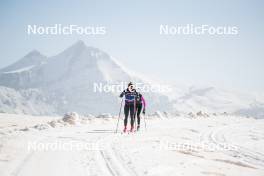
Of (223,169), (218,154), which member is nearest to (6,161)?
(223,169)

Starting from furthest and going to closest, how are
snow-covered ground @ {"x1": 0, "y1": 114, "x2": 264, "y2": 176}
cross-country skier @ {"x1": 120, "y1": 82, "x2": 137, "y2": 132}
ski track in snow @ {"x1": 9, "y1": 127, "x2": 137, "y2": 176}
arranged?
cross-country skier @ {"x1": 120, "y1": 82, "x2": 137, "y2": 132} < snow-covered ground @ {"x1": 0, "y1": 114, "x2": 264, "y2": 176} < ski track in snow @ {"x1": 9, "y1": 127, "x2": 137, "y2": 176}

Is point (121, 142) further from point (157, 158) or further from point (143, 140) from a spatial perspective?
point (157, 158)

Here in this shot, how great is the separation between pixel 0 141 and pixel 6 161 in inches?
148

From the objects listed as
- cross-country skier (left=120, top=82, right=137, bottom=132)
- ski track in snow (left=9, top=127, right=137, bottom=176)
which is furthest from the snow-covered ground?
cross-country skier (left=120, top=82, right=137, bottom=132)

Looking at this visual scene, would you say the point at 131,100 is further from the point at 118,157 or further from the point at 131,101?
the point at 118,157

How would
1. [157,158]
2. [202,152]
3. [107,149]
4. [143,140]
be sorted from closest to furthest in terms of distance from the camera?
[157,158], [107,149], [202,152], [143,140]

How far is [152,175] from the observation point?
32.1 feet

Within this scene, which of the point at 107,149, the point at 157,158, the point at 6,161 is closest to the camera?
the point at 6,161

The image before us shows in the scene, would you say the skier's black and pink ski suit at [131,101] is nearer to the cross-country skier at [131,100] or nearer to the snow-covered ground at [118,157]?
the cross-country skier at [131,100]

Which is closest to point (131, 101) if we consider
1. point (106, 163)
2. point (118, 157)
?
point (118, 157)

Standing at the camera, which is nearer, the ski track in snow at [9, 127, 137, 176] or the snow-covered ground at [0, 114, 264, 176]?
the ski track in snow at [9, 127, 137, 176]

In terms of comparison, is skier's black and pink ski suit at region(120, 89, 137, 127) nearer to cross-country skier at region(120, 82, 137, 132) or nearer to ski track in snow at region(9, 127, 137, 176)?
cross-country skier at region(120, 82, 137, 132)

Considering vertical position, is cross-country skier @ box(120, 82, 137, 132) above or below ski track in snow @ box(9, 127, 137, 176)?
above

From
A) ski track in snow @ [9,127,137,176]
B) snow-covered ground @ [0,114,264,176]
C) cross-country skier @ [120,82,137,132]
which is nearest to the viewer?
ski track in snow @ [9,127,137,176]
